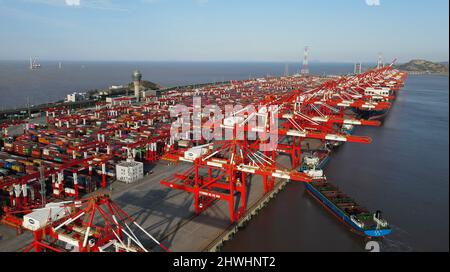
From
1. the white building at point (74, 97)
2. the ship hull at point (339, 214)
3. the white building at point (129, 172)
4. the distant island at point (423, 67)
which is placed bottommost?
the ship hull at point (339, 214)

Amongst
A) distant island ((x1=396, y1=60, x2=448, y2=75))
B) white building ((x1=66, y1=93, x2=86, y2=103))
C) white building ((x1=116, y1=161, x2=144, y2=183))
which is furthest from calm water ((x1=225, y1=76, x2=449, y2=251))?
distant island ((x1=396, y1=60, x2=448, y2=75))

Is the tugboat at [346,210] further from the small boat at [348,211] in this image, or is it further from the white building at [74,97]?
the white building at [74,97]

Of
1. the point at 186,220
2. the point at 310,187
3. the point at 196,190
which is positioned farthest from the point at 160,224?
the point at 310,187

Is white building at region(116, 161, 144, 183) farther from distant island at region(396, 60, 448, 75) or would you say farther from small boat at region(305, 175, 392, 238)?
distant island at region(396, 60, 448, 75)

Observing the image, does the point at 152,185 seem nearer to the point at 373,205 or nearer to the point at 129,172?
the point at 129,172

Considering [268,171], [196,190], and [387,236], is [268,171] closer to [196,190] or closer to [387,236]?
[196,190]

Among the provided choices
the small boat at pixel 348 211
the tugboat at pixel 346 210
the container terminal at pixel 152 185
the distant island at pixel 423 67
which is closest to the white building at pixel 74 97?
the container terminal at pixel 152 185

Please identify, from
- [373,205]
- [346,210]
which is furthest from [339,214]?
[373,205]
